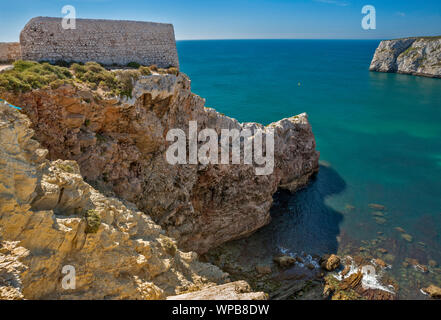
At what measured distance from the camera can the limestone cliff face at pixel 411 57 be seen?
97.6 metres

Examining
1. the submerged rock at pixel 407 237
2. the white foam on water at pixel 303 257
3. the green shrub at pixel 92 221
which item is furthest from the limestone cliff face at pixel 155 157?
the submerged rock at pixel 407 237

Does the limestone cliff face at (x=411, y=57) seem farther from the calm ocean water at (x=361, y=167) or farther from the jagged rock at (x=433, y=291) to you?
the jagged rock at (x=433, y=291)

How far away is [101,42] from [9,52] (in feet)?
18.5

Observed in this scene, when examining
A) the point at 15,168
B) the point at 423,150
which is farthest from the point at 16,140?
the point at 423,150

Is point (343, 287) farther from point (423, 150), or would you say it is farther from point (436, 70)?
point (436, 70)

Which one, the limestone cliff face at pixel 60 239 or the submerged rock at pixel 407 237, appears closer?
the limestone cliff face at pixel 60 239

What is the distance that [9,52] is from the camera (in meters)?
18.9

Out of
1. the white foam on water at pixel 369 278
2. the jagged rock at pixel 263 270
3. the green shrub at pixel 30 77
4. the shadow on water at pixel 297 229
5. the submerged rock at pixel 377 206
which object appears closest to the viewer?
the green shrub at pixel 30 77

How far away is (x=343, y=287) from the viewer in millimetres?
21125

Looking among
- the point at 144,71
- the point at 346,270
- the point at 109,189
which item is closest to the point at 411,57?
the point at 346,270

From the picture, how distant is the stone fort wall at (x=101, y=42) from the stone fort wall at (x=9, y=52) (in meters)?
0.80

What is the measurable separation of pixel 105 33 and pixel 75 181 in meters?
14.1

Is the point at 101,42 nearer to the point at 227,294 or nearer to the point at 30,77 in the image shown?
the point at 30,77

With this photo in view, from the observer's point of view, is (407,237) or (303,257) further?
(407,237)
